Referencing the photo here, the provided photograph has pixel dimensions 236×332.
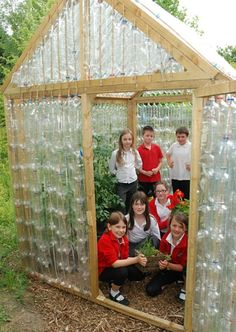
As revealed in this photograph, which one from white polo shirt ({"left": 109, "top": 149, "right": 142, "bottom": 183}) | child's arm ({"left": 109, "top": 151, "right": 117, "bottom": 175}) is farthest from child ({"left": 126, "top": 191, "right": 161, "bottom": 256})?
child's arm ({"left": 109, "top": 151, "right": 117, "bottom": 175})

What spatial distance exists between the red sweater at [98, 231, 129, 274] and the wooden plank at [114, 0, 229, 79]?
2.02 meters

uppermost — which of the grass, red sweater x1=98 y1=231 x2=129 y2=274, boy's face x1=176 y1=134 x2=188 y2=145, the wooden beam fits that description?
the wooden beam

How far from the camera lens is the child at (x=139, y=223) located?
163 inches

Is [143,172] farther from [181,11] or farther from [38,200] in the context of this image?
[181,11]

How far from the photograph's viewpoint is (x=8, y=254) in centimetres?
522

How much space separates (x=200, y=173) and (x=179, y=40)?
42.9 inches

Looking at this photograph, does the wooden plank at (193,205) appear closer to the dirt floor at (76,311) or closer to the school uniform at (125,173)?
the dirt floor at (76,311)

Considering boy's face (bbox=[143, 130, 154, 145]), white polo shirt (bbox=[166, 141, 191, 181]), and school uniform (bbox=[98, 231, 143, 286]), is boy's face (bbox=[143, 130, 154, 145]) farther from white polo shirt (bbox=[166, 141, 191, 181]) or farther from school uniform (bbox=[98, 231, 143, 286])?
school uniform (bbox=[98, 231, 143, 286])

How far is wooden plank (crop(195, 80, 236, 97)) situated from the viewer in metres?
2.38

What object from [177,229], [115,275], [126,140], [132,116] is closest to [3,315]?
[115,275]

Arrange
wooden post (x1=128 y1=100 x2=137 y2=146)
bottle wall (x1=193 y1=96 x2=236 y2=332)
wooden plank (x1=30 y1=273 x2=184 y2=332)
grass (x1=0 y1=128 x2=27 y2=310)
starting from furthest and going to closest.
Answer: wooden post (x1=128 y1=100 x2=137 y2=146) < grass (x1=0 y1=128 x2=27 y2=310) < wooden plank (x1=30 y1=273 x2=184 y2=332) < bottle wall (x1=193 y1=96 x2=236 y2=332)

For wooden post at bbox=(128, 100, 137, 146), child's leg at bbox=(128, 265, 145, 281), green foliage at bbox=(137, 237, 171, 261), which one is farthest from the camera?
wooden post at bbox=(128, 100, 137, 146)

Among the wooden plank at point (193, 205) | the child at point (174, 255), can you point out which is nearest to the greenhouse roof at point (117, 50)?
the wooden plank at point (193, 205)

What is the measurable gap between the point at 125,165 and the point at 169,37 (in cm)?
273
